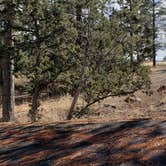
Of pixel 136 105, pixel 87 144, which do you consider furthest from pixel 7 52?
pixel 87 144

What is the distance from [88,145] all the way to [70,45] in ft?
35.2

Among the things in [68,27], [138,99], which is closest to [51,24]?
[68,27]

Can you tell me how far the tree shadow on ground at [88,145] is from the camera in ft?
14.4

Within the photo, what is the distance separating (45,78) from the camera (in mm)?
15750

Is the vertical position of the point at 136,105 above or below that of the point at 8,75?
below

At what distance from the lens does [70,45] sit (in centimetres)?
1549

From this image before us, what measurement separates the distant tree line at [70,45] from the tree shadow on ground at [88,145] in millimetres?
9331

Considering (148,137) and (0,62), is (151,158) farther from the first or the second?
(0,62)

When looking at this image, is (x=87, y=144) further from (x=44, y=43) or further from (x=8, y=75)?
(x=8, y=75)

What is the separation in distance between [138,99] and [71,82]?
7.62 metres

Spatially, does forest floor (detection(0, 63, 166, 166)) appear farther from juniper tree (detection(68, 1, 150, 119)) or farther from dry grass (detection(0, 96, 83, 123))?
dry grass (detection(0, 96, 83, 123))

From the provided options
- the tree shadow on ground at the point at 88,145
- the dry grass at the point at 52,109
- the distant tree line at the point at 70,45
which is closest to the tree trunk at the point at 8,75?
the distant tree line at the point at 70,45

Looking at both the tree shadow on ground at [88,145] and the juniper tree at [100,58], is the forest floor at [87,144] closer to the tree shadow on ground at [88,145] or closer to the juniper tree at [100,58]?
the tree shadow on ground at [88,145]

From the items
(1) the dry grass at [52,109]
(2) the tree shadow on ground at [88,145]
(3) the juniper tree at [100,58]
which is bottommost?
(1) the dry grass at [52,109]
